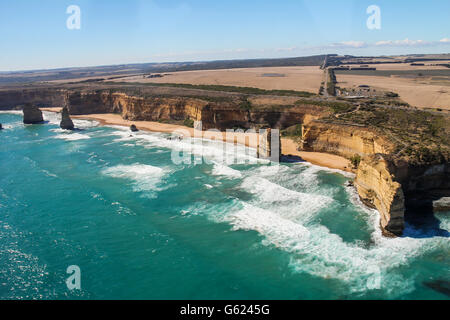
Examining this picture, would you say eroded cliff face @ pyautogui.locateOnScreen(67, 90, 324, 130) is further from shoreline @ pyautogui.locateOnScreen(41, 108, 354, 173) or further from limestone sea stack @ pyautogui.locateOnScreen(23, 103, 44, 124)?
limestone sea stack @ pyautogui.locateOnScreen(23, 103, 44, 124)

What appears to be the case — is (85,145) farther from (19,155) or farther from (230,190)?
(230,190)

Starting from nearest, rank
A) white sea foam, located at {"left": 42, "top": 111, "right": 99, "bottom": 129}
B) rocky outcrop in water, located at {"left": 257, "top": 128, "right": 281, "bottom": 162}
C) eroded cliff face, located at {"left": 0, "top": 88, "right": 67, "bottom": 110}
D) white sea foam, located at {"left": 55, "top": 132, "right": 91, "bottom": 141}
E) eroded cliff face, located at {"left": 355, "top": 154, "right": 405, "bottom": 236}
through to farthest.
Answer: eroded cliff face, located at {"left": 355, "top": 154, "right": 405, "bottom": 236} < rocky outcrop in water, located at {"left": 257, "top": 128, "right": 281, "bottom": 162} < white sea foam, located at {"left": 55, "top": 132, "right": 91, "bottom": 141} < white sea foam, located at {"left": 42, "top": 111, "right": 99, "bottom": 129} < eroded cliff face, located at {"left": 0, "top": 88, "right": 67, "bottom": 110}

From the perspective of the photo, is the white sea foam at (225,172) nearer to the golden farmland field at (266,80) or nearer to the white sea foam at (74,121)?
the white sea foam at (74,121)

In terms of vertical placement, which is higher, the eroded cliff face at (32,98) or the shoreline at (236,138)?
the eroded cliff face at (32,98)

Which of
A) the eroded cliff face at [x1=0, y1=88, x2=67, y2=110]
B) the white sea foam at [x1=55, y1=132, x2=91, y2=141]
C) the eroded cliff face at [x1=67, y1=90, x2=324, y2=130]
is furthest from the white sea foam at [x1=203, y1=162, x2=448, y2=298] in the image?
the eroded cliff face at [x1=0, y1=88, x2=67, y2=110]

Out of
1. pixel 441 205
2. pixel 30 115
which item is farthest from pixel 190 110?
pixel 441 205

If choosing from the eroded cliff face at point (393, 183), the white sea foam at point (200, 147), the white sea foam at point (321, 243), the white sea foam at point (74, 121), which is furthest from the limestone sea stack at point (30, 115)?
the eroded cliff face at point (393, 183)
